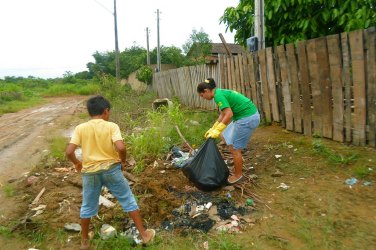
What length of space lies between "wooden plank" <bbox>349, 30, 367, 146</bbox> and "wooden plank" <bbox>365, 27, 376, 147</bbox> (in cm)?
6

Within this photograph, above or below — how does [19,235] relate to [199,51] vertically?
below

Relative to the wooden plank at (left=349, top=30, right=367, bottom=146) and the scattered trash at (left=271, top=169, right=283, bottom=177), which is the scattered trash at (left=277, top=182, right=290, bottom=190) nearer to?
the scattered trash at (left=271, top=169, right=283, bottom=177)

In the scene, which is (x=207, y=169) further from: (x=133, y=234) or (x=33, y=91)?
(x=33, y=91)

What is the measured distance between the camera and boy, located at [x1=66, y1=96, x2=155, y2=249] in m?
3.03

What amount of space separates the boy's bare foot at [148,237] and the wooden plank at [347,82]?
312cm

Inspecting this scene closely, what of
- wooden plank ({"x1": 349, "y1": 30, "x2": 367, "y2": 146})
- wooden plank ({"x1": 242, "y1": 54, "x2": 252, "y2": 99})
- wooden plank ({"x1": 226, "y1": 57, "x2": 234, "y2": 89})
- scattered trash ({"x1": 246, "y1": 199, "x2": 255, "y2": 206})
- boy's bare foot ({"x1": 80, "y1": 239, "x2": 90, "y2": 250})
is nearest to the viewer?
boy's bare foot ({"x1": 80, "y1": 239, "x2": 90, "y2": 250})

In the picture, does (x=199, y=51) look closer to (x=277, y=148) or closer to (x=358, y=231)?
(x=277, y=148)

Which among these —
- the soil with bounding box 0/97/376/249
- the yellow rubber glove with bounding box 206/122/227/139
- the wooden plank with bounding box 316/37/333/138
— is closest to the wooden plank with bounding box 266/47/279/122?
the soil with bounding box 0/97/376/249

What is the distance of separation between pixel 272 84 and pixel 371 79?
6.59 ft

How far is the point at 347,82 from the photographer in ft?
15.1

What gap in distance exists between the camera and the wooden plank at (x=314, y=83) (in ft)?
16.6

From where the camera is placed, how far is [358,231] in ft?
10.1

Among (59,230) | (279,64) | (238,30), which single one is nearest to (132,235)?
(59,230)

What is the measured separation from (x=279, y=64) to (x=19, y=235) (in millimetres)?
4636
